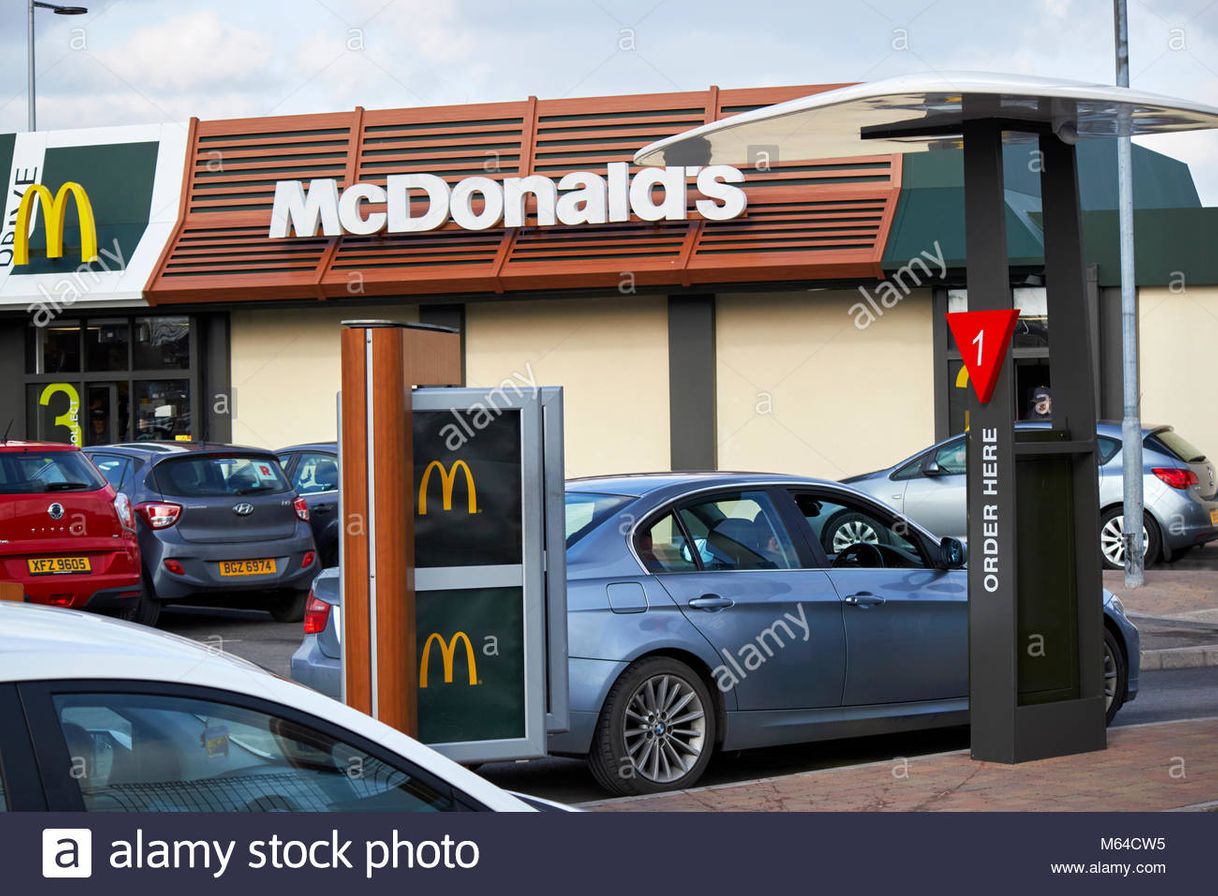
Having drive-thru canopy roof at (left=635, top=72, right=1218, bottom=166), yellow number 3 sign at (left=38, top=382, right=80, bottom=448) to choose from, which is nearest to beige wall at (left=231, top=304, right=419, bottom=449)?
yellow number 3 sign at (left=38, top=382, right=80, bottom=448)

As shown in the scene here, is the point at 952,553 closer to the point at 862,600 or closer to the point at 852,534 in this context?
the point at 852,534

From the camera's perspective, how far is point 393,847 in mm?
3000

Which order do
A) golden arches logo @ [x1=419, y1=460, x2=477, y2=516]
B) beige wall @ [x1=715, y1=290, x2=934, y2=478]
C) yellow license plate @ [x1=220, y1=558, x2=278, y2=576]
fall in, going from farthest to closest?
beige wall @ [x1=715, y1=290, x2=934, y2=478] → yellow license plate @ [x1=220, y1=558, x2=278, y2=576] → golden arches logo @ [x1=419, y1=460, x2=477, y2=516]

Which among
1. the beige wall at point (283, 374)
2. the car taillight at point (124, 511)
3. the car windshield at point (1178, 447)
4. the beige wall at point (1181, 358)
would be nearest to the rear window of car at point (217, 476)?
the car taillight at point (124, 511)

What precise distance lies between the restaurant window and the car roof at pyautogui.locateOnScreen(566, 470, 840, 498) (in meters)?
18.5

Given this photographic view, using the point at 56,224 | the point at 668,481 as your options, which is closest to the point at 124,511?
the point at 668,481

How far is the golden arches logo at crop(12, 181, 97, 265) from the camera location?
2514 cm

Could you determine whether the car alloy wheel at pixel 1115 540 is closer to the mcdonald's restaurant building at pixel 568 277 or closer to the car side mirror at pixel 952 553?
the mcdonald's restaurant building at pixel 568 277

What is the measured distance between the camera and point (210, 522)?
13844 mm

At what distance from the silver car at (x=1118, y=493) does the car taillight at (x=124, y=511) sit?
832 cm

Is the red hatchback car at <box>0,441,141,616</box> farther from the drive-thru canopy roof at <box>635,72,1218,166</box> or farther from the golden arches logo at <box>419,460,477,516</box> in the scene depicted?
the golden arches logo at <box>419,460,477,516</box>

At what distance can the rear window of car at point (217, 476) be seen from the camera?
13992mm

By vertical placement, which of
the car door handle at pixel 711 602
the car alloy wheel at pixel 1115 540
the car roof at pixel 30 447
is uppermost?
the car roof at pixel 30 447

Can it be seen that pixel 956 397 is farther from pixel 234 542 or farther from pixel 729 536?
pixel 729 536
